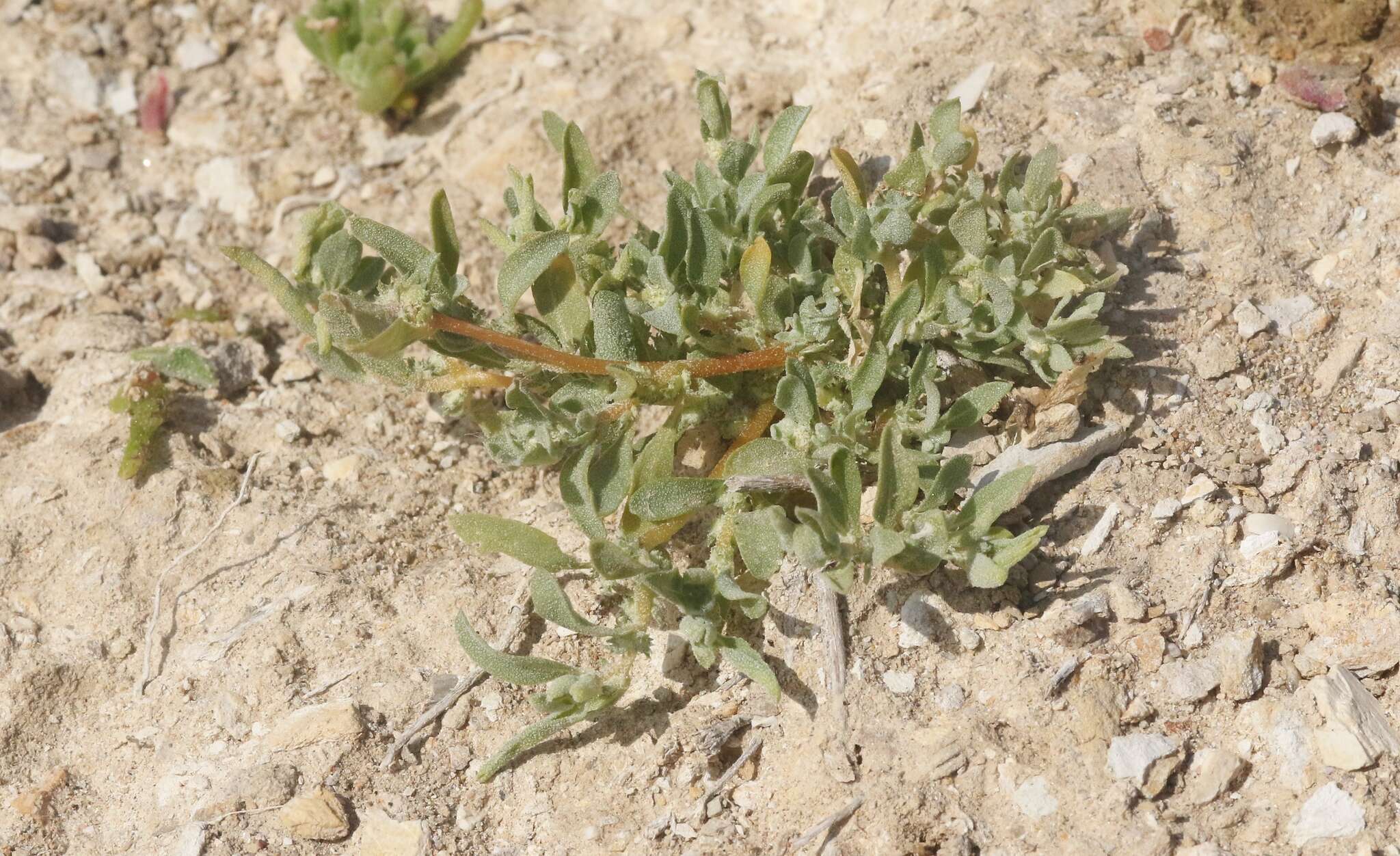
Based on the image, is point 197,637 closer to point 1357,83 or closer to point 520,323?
point 520,323

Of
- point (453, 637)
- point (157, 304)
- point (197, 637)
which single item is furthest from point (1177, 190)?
point (157, 304)

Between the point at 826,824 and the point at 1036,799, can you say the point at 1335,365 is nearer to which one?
the point at 1036,799

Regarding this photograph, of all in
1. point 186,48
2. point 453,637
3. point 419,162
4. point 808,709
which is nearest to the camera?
point 808,709

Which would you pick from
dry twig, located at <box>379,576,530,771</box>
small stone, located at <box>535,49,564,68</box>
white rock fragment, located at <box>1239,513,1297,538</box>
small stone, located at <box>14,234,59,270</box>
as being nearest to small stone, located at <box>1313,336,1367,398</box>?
white rock fragment, located at <box>1239,513,1297,538</box>

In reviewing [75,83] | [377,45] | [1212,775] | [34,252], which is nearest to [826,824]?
[1212,775]

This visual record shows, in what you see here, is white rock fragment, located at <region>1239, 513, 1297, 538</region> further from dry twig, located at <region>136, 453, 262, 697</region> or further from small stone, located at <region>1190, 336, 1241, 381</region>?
dry twig, located at <region>136, 453, 262, 697</region>

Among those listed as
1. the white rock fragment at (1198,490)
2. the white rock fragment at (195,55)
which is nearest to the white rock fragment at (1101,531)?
the white rock fragment at (1198,490)
